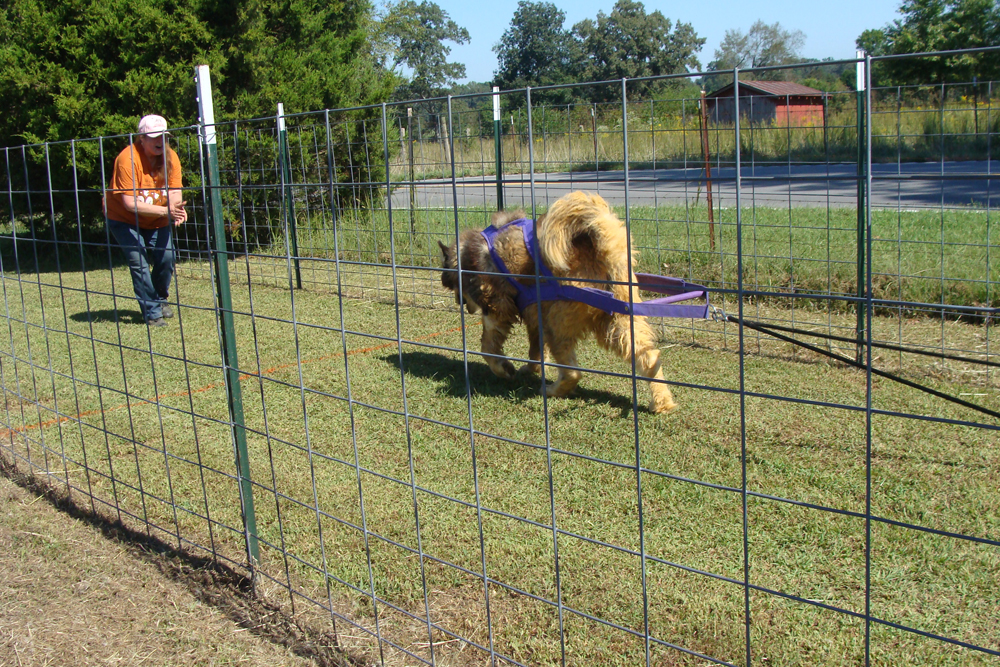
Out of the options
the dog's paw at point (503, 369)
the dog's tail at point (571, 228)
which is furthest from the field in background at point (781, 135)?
the dog's paw at point (503, 369)

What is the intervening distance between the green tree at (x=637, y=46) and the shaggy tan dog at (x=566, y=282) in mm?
39221

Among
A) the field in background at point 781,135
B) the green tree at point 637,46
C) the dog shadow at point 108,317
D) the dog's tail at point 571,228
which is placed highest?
the green tree at point 637,46

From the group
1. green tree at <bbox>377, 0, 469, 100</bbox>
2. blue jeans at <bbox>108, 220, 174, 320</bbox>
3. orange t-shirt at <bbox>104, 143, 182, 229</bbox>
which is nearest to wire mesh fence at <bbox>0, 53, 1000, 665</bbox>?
blue jeans at <bbox>108, 220, 174, 320</bbox>

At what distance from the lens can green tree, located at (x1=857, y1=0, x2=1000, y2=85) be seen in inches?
271

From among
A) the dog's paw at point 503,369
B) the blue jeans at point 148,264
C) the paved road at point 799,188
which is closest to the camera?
the paved road at point 799,188

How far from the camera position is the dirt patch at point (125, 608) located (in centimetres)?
313

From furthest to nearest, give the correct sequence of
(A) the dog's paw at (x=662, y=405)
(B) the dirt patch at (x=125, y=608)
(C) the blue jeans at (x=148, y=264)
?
(C) the blue jeans at (x=148, y=264), (A) the dog's paw at (x=662, y=405), (B) the dirt patch at (x=125, y=608)

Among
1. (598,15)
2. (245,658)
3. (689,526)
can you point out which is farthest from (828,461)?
(598,15)

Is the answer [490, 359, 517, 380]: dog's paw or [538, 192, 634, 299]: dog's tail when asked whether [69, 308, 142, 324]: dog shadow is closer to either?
[490, 359, 517, 380]: dog's paw

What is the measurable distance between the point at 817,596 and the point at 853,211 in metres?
5.81

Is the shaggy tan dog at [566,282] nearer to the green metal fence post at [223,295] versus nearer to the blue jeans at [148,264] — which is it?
the green metal fence post at [223,295]

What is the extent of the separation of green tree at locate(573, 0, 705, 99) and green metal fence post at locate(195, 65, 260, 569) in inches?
1641

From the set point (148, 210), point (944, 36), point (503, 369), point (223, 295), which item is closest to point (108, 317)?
point (148, 210)

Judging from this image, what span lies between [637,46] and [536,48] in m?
6.25
